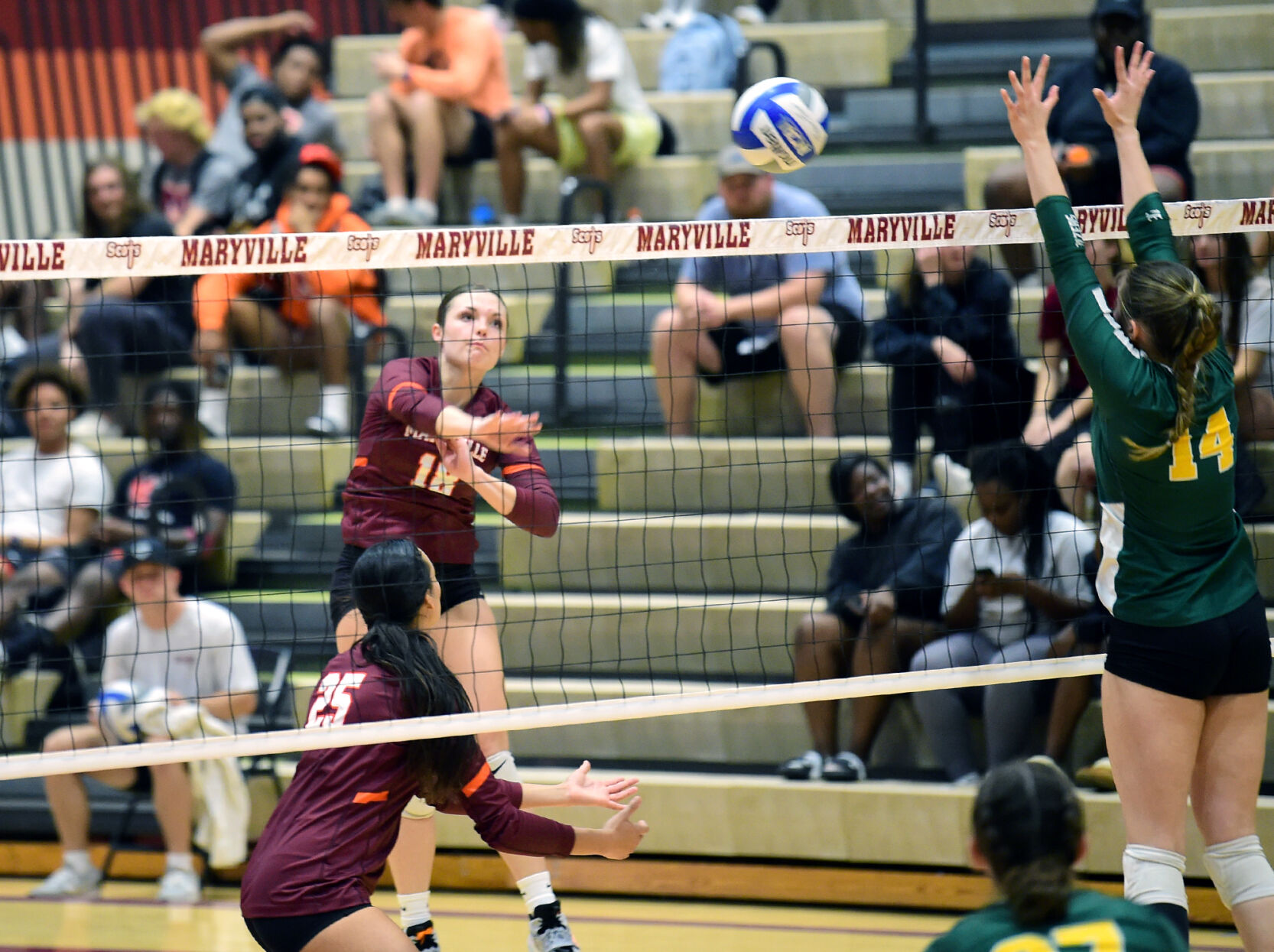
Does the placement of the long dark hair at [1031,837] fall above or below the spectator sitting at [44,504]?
below

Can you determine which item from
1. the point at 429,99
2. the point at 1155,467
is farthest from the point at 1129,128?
the point at 429,99

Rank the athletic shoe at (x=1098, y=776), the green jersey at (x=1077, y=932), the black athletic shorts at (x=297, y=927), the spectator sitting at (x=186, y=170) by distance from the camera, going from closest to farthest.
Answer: the green jersey at (x=1077, y=932)
the black athletic shorts at (x=297, y=927)
the athletic shoe at (x=1098, y=776)
the spectator sitting at (x=186, y=170)

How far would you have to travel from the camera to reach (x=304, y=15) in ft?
29.6

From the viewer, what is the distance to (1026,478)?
522 centimetres

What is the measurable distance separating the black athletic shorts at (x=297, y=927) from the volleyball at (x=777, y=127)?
2740 mm

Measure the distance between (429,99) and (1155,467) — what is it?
5.21 metres

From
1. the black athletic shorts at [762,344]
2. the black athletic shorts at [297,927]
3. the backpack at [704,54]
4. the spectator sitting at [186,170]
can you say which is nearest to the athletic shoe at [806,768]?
the black athletic shorts at [762,344]

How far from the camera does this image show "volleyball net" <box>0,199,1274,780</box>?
5512 mm

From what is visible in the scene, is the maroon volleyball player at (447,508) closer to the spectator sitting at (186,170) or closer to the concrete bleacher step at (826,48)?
the spectator sitting at (186,170)

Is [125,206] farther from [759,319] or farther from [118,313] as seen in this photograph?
[759,319]

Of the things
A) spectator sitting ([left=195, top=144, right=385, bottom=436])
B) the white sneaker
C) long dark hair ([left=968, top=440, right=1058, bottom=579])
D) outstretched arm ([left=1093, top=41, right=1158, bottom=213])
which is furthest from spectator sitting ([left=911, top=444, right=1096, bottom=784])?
spectator sitting ([left=195, top=144, right=385, bottom=436])

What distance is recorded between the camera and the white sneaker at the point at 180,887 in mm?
5500

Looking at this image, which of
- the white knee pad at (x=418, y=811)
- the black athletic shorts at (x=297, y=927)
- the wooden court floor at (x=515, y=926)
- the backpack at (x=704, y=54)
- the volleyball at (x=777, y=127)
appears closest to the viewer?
the black athletic shorts at (x=297, y=927)

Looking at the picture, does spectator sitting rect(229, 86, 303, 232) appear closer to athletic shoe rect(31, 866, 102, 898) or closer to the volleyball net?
the volleyball net
